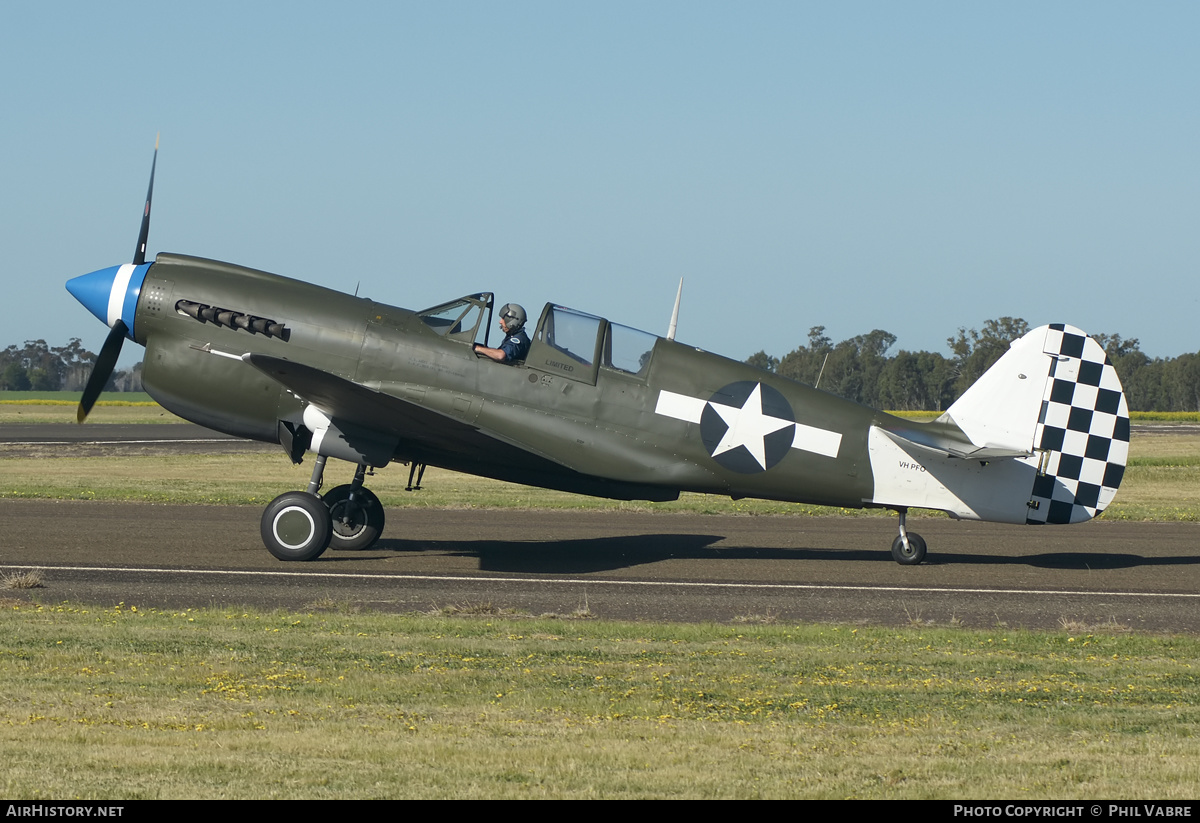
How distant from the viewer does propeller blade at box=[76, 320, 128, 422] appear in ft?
42.0

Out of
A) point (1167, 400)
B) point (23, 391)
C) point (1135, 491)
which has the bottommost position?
point (23, 391)

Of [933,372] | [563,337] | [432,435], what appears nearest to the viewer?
[432,435]

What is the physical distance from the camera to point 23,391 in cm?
11594

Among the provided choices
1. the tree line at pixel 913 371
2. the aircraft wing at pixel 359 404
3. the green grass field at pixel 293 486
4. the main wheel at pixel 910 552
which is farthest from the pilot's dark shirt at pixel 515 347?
the tree line at pixel 913 371

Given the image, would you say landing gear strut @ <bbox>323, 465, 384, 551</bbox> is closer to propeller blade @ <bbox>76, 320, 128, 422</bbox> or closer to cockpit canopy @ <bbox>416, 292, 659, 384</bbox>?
cockpit canopy @ <bbox>416, 292, 659, 384</bbox>

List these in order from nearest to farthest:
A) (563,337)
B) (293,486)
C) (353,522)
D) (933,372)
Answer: (563,337)
(353,522)
(293,486)
(933,372)

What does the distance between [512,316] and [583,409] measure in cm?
126

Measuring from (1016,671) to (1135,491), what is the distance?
64.7ft

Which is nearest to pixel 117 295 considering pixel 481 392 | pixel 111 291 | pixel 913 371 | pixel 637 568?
pixel 111 291

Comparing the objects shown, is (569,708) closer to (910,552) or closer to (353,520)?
(353,520)

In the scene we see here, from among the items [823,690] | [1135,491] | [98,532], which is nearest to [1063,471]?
[823,690]

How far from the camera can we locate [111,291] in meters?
12.6

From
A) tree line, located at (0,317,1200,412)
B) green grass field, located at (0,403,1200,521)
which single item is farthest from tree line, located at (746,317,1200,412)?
green grass field, located at (0,403,1200,521)

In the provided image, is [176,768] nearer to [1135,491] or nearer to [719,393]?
[719,393]
